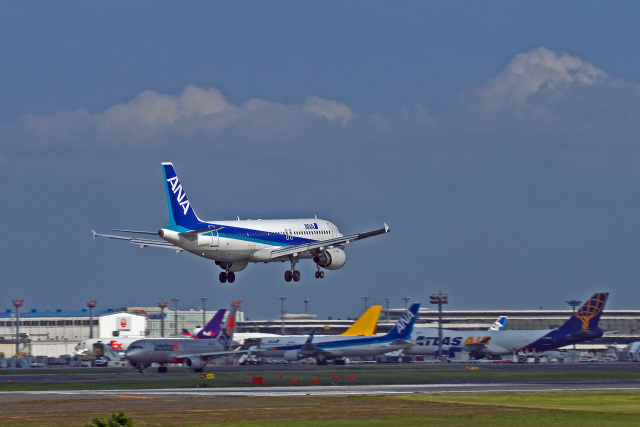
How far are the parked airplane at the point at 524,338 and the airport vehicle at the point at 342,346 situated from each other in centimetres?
1758

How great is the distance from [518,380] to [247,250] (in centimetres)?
4472

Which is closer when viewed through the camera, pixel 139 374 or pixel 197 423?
pixel 197 423

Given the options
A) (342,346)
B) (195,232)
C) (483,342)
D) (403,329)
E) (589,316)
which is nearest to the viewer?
(195,232)

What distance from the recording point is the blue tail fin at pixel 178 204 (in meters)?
78.5

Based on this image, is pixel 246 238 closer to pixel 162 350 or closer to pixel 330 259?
pixel 330 259

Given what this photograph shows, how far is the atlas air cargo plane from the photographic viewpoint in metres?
76.8

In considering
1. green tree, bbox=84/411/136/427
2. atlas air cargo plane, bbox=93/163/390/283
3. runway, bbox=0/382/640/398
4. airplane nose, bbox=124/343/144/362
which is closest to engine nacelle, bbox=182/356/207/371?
airplane nose, bbox=124/343/144/362

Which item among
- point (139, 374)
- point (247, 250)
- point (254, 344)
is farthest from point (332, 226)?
point (254, 344)

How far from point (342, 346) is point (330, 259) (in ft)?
276

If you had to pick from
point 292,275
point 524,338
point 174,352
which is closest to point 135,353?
point 174,352

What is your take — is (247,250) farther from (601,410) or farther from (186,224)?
(601,410)

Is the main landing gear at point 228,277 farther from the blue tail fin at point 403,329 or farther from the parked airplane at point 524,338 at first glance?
the parked airplane at point 524,338

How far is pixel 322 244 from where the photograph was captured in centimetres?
8344

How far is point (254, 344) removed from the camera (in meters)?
192
